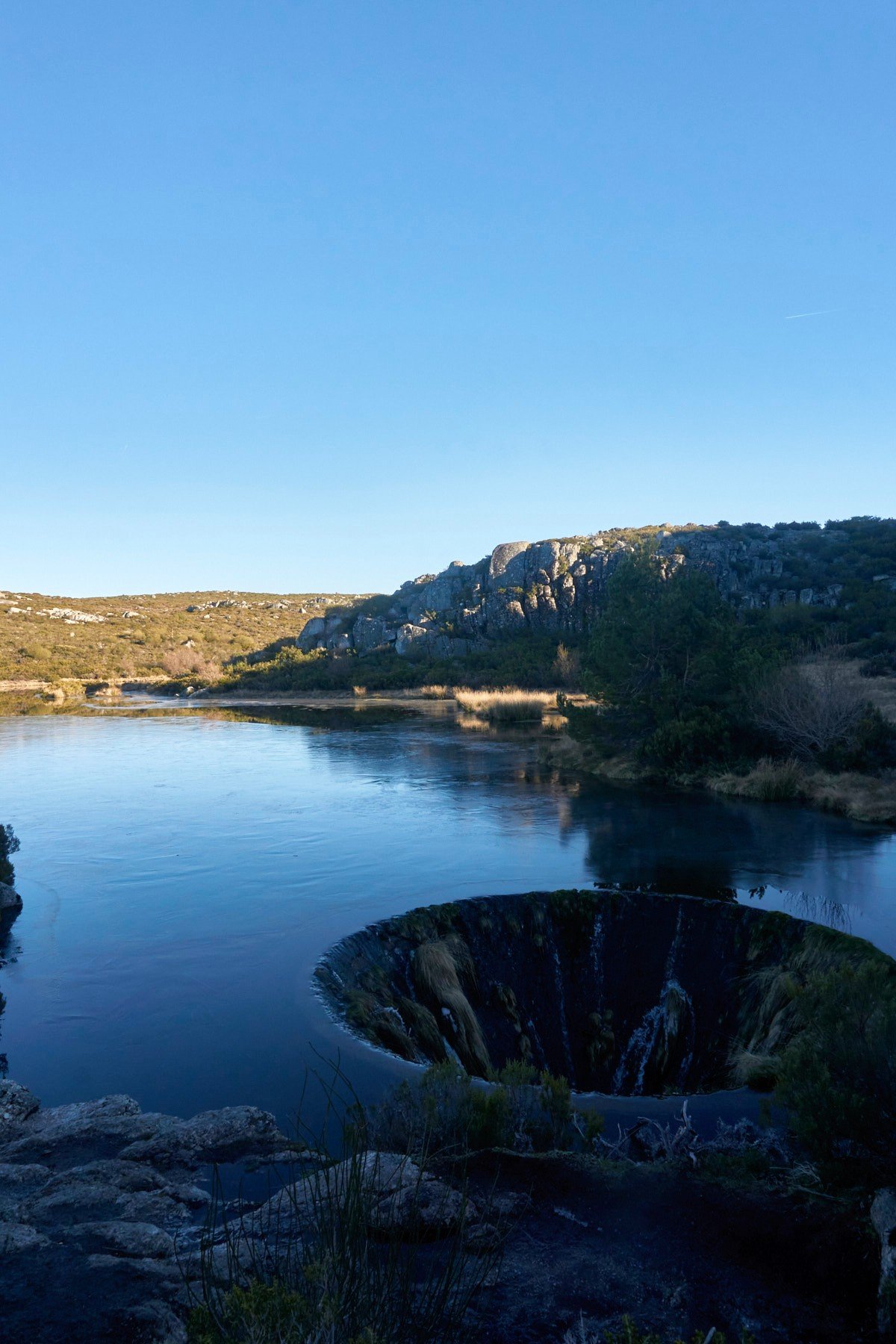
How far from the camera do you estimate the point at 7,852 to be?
16.0 m

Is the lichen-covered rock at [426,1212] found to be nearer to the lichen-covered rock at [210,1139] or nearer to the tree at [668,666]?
the lichen-covered rock at [210,1139]

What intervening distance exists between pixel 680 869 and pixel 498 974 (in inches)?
198

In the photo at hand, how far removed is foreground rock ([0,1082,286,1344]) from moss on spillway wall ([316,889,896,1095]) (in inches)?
119

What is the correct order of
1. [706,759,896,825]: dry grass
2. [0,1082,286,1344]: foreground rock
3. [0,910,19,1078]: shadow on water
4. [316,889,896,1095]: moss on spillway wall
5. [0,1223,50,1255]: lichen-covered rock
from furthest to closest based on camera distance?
[706,759,896,825]: dry grass < [316,889,896,1095]: moss on spillway wall < [0,910,19,1078]: shadow on water < [0,1223,50,1255]: lichen-covered rock < [0,1082,286,1344]: foreground rock

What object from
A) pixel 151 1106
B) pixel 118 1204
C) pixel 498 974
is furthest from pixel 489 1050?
pixel 118 1204

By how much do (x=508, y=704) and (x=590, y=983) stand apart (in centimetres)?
3323

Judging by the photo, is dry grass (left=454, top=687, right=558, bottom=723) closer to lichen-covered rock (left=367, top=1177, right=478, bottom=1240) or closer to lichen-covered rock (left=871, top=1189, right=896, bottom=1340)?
lichen-covered rock (left=367, top=1177, right=478, bottom=1240)

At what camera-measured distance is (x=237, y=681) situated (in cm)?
7312

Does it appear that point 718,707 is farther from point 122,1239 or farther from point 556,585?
point 556,585

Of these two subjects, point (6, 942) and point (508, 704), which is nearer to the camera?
point (6, 942)

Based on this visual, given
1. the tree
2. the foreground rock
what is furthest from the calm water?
the tree

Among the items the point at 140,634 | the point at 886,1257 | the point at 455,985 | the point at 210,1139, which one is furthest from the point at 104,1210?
the point at 140,634

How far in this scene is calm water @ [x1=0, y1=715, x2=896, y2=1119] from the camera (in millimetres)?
8766

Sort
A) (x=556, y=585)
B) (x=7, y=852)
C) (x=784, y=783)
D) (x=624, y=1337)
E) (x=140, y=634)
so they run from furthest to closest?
(x=140, y=634)
(x=556, y=585)
(x=784, y=783)
(x=7, y=852)
(x=624, y=1337)
